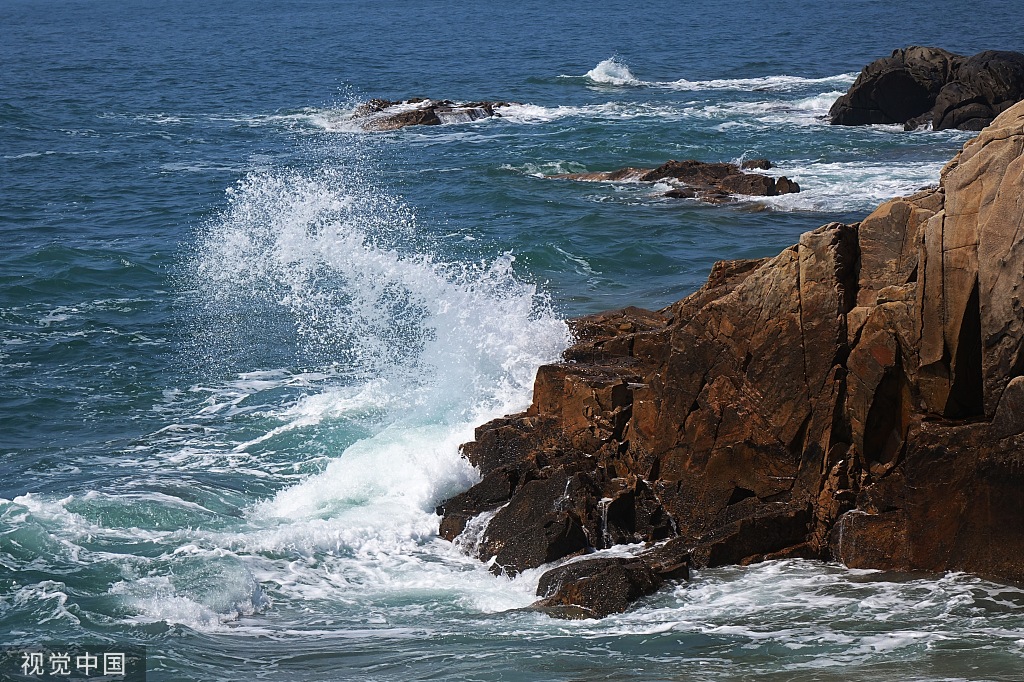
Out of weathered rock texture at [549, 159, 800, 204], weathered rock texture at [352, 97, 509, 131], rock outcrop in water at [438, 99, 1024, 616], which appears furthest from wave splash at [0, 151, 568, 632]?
weathered rock texture at [352, 97, 509, 131]

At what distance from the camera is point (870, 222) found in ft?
31.3

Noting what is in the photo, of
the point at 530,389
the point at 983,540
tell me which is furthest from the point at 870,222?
the point at 530,389

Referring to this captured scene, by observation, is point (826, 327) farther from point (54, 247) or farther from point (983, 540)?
point (54, 247)

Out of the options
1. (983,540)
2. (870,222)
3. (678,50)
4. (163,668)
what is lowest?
(163,668)

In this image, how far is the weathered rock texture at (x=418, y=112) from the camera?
1373 inches

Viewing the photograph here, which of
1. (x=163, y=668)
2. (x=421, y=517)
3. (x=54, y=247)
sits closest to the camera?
(x=163, y=668)

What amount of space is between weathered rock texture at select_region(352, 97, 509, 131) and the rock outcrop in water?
82.7 feet

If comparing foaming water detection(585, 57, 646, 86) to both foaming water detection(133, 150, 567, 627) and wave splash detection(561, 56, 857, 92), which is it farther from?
foaming water detection(133, 150, 567, 627)

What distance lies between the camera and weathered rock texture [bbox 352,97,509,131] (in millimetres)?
34875

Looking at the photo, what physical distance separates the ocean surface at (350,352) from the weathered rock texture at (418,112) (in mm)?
904

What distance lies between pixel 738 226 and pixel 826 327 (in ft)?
40.1

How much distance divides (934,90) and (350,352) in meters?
21.5

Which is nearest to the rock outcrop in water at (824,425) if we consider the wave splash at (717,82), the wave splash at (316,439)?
the wave splash at (316,439)

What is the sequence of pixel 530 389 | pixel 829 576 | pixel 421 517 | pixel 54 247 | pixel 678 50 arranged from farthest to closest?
pixel 678 50 → pixel 54 247 → pixel 530 389 → pixel 421 517 → pixel 829 576
